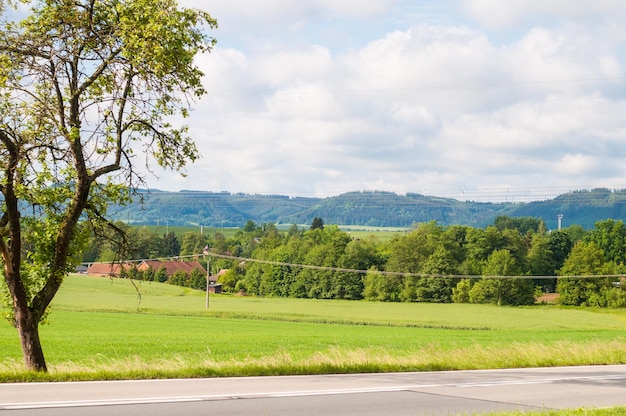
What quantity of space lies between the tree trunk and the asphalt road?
2.45 metres

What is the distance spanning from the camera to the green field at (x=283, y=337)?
1808cm

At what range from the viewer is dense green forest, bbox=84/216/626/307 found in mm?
105312

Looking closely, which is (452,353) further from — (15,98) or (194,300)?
(194,300)

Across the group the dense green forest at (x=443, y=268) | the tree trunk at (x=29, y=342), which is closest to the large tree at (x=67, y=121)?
the tree trunk at (x=29, y=342)

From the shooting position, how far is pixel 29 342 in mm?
16359

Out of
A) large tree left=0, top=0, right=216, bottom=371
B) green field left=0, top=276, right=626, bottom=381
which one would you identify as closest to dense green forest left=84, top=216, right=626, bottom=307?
green field left=0, top=276, right=626, bottom=381

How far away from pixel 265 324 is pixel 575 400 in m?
46.3

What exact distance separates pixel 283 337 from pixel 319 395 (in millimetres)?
32247

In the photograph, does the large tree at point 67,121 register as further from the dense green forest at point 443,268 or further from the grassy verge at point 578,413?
the dense green forest at point 443,268

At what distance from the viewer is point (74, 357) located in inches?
1207

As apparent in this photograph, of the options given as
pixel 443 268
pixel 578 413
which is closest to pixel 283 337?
pixel 578 413

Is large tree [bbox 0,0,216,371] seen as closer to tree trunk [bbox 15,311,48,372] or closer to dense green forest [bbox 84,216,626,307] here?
tree trunk [bbox 15,311,48,372]

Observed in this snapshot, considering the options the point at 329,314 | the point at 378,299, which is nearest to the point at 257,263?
the point at 378,299

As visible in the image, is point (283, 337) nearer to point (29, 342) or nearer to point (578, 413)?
point (29, 342)
